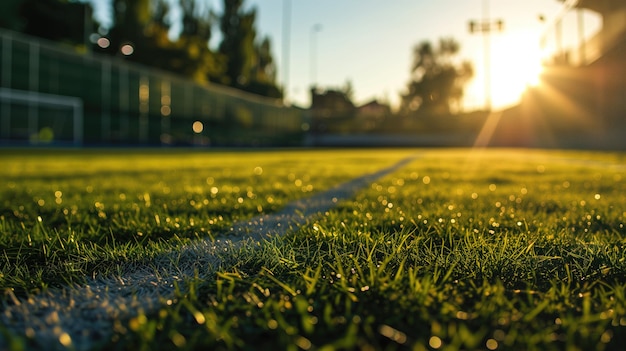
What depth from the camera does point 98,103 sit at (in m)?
27.9

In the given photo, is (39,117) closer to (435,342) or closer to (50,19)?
(50,19)

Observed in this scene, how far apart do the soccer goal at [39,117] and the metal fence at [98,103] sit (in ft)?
0.14

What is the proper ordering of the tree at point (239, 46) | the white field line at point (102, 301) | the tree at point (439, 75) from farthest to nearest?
the tree at point (439, 75) → the tree at point (239, 46) → the white field line at point (102, 301)

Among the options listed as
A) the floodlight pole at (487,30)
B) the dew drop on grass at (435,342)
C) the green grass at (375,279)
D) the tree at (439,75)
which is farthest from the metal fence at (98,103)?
the tree at (439,75)

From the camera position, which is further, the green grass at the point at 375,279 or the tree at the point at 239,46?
the tree at the point at 239,46

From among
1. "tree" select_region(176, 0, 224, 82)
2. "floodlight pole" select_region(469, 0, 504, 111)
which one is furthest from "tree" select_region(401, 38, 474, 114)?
"tree" select_region(176, 0, 224, 82)

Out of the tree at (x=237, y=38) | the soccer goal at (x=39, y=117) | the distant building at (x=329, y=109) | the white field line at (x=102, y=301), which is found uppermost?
the tree at (x=237, y=38)

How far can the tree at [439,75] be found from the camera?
221 ft

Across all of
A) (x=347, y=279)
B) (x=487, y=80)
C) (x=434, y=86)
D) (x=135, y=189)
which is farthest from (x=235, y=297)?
(x=434, y=86)

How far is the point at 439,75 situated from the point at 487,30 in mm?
30953

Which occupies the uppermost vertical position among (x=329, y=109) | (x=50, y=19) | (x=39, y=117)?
(x=50, y=19)

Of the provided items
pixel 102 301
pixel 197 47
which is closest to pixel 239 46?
pixel 197 47

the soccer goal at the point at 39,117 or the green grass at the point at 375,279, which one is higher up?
the soccer goal at the point at 39,117

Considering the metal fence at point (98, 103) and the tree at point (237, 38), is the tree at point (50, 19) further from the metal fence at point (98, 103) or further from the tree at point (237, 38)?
the tree at point (237, 38)
